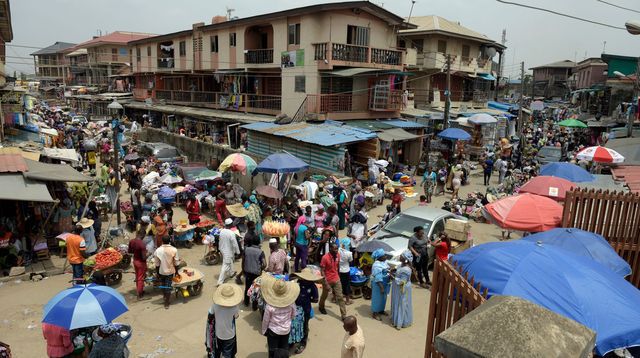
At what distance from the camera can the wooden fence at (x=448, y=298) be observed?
4.15 metres

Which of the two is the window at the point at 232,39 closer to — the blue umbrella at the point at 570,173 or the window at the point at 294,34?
the window at the point at 294,34

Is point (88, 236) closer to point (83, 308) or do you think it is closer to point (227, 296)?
point (83, 308)

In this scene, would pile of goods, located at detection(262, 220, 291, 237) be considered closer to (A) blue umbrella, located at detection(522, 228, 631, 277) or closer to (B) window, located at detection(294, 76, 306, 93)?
(A) blue umbrella, located at detection(522, 228, 631, 277)

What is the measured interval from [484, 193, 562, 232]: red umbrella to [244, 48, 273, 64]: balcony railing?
19143 millimetres

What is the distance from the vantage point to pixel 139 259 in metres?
9.19

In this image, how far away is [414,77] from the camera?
3241 cm

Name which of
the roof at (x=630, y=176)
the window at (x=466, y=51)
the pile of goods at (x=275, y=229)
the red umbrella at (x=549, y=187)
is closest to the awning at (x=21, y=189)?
the pile of goods at (x=275, y=229)

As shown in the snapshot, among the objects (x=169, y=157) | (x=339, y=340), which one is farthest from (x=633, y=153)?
(x=169, y=157)

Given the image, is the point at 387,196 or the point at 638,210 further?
the point at 387,196

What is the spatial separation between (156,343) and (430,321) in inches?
208

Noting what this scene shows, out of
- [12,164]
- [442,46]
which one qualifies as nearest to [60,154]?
[12,164]

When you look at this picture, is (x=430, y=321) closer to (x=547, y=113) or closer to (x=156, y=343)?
(x=156, y=343)

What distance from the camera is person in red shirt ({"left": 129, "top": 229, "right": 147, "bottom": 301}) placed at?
9.08m

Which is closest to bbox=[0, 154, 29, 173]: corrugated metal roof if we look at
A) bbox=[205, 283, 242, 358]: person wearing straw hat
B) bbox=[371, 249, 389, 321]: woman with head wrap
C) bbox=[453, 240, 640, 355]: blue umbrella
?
bbox=[205, 283, 242, 358]: person wearing straw hat
